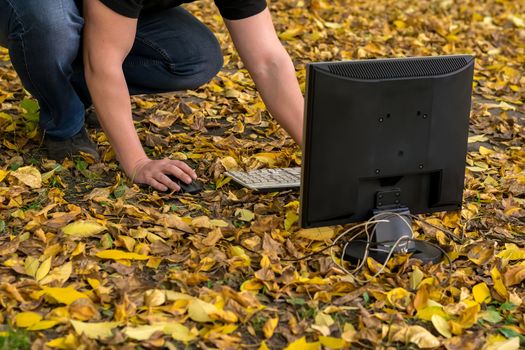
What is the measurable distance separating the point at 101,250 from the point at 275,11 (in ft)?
14.0

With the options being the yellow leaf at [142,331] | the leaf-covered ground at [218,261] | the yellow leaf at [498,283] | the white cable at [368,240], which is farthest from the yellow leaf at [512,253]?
the yellow leaf at [142,331]

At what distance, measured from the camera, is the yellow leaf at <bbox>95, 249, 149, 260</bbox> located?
9.52ft

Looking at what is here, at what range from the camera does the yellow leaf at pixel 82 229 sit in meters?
3.05

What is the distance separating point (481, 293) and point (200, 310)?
914 mm

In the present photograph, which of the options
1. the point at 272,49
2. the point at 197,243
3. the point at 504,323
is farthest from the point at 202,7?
the point at 504,323

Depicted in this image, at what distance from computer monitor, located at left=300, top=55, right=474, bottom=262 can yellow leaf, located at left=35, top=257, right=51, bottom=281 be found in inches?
31.4

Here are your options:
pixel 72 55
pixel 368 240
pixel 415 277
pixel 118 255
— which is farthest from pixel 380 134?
pixel 72 55

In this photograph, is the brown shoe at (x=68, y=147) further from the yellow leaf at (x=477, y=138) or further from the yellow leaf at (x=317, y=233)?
the yellow leaf at (x=477, y=138)

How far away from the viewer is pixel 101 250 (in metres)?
2.96

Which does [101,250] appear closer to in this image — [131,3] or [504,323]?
[131,3]

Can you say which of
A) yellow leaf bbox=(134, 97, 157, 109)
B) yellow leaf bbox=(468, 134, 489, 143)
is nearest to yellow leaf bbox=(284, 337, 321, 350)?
yellow leaf bbox=(468, 134, 489, 143)

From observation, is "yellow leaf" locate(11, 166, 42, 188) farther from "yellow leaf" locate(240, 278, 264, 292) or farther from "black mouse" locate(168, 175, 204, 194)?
"yellow leaf" locate(240, 278, 264, 292)

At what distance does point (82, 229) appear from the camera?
3.06 meters

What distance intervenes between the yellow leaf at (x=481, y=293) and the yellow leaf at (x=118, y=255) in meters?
1.04
